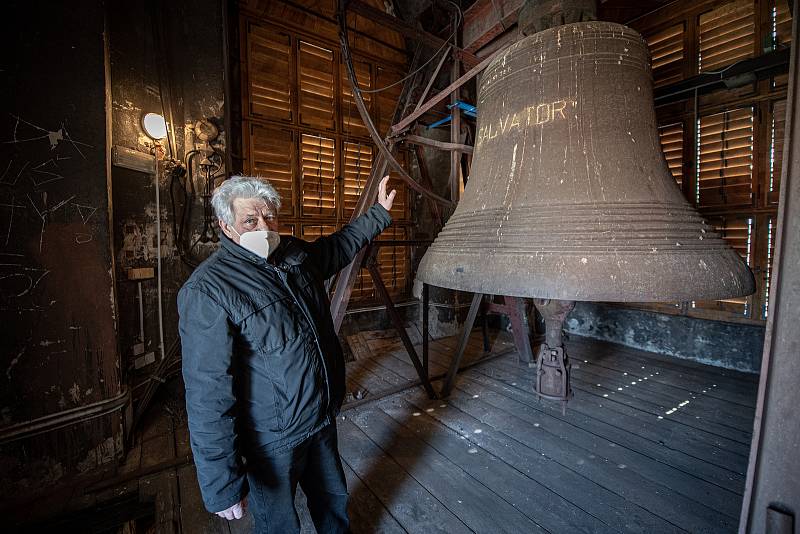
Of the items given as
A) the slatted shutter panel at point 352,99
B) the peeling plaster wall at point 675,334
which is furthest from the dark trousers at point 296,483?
the slatted shutter panel at point 352,99

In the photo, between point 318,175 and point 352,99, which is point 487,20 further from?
point 352,99

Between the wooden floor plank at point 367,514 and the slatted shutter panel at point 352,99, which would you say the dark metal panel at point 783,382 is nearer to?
the wooden floor plank at point 367,514

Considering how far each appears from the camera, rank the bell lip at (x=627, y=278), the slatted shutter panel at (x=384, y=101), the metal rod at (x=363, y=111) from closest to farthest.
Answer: the bell lip at (x=627, y=278), the metal rod at (x=363, y=111), the slatted shutter panel at (x=384, y=101)

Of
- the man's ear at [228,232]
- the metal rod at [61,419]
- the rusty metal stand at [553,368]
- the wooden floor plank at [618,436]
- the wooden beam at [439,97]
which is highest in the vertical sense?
the wooden beam at [439,97]

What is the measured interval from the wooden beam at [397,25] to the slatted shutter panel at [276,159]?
232 cm

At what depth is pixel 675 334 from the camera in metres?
3.86

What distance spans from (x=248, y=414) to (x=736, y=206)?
13.9 ft

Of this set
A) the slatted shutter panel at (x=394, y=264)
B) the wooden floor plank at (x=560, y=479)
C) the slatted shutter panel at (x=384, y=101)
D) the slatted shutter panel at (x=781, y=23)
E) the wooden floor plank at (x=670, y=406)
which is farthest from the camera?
the slatted shutter panel at (x=394, y=264)

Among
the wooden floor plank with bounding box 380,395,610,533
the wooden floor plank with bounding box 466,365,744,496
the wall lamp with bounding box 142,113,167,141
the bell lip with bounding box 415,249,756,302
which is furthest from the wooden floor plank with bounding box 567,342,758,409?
the wall lamp with bounding box 142,113,167,141

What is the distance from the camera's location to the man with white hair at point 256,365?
1.15 meters

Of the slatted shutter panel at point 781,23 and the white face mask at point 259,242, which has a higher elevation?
the slatted shutter panel at point 781,23

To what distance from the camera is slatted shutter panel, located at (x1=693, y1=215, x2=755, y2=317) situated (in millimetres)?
3242

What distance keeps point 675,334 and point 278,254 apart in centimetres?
430

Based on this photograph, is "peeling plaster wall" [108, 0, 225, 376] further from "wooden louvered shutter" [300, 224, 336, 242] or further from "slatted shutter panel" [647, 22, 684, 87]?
"slatted shutter panel" [647, 22, 684, 87]
